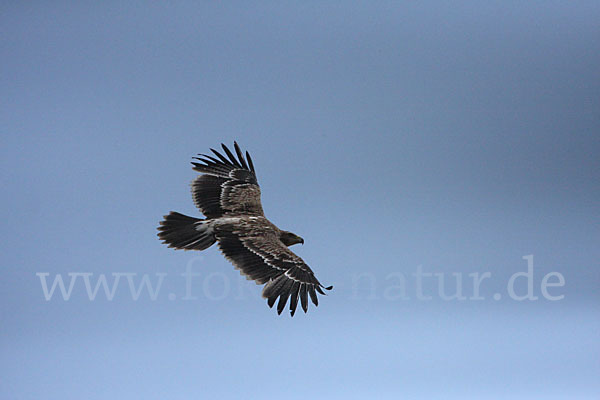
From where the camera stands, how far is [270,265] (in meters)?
2.31

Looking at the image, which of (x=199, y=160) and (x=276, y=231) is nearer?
(x=276, y=231)

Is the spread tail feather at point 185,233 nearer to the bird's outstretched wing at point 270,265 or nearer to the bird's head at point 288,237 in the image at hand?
the bird's outstretched wing at point 270,265

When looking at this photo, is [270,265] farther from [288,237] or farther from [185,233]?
[185,233]

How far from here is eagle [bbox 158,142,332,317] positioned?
2.27 m

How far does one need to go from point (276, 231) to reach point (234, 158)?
1.59ft

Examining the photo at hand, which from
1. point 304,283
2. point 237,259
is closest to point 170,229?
point 237,259

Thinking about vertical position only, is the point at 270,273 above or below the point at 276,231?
below

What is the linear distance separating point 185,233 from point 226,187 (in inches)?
13.4

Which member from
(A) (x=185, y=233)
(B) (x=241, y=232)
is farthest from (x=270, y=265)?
(A) (x=185, y=233)

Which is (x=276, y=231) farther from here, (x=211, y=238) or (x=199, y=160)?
(x=199, y=160)

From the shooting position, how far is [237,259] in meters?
2.34

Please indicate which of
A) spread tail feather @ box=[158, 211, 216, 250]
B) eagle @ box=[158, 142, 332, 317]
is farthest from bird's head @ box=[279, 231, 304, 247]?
spread tail feather @ box=[158, 211, 216, 250]

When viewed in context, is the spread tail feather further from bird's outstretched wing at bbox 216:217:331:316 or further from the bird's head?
the bird's head

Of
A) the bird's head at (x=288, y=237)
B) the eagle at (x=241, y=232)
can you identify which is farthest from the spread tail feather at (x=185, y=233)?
the bird's head at (x=288, y=237)
